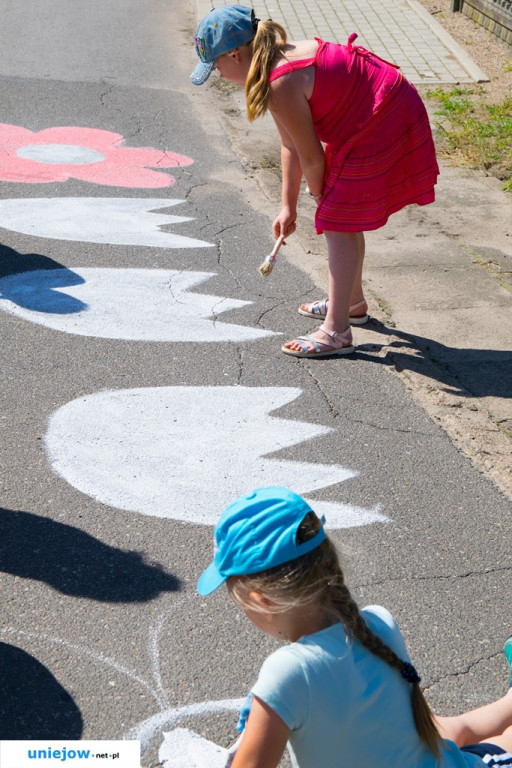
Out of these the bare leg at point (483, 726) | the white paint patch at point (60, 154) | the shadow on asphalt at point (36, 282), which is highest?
the bare leg at point (483, 726)

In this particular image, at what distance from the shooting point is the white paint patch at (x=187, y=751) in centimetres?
226

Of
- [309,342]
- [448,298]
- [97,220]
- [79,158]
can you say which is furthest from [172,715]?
[79,158]

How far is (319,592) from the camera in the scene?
1.77m

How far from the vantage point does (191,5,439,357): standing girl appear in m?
3.91

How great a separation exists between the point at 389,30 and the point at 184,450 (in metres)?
8.66

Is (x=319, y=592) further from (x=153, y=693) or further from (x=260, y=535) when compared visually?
(x=153, y=693)

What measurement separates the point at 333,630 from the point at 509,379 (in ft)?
9.19

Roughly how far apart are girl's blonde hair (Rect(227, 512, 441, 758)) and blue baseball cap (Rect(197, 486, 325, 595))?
0.02 m

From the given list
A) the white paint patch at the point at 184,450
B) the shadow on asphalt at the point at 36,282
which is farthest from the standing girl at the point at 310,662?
the shadow on asphalt at the point at 36,282

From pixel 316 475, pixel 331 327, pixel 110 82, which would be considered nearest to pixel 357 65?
pixel 331 327

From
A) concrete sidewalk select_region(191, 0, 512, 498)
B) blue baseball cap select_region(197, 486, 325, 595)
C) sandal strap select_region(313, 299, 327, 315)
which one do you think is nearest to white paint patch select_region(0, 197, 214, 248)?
concrete sidewalk select_region(191, 0, 512, 498)

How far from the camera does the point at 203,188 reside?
6.67 metres

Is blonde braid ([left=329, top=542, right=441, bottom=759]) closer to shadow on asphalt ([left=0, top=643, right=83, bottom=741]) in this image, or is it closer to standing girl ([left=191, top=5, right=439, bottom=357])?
shadow on asphalt ([left=0, top=643, right=83, bottom=741])

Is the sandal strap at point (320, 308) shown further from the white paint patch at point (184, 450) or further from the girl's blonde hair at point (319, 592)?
the girl's blonde hair at point (319, 592)
